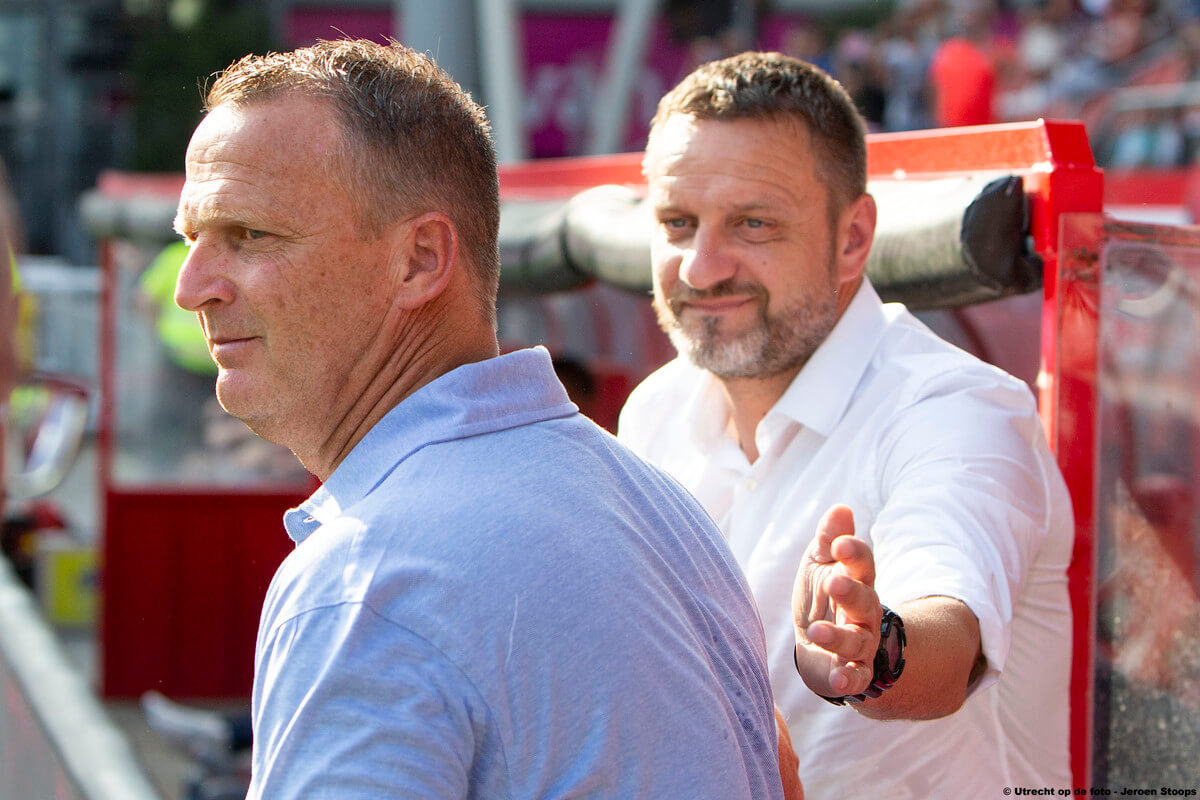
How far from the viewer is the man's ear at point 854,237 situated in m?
1.97

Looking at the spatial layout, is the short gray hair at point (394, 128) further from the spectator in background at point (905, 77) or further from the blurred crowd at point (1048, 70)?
the spectator in background at point (905, 77)

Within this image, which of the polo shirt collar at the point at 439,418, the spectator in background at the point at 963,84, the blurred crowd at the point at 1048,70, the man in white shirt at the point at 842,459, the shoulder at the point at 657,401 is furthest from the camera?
the blurred crowd at the point at 1048,70

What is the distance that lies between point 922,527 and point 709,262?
559mm

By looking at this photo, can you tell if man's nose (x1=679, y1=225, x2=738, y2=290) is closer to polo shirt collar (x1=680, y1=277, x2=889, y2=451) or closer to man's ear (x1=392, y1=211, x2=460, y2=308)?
polo shirt collar (x1=680, y1=277, x2=889, y2=451)

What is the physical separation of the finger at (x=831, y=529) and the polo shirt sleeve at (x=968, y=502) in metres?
0.25

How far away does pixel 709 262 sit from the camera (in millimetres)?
1921

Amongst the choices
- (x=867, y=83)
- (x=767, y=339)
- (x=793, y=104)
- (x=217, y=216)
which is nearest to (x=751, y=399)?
(x=767, y=339)

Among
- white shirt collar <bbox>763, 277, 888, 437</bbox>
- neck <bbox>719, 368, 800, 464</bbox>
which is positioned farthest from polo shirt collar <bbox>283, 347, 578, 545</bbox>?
neck <bbox>719, 368, 800, 464</bbox>

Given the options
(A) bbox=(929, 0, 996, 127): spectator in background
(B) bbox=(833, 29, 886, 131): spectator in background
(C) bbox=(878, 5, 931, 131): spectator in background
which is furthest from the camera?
(B) bbox=(833, 29, 886, 131): spectator in background

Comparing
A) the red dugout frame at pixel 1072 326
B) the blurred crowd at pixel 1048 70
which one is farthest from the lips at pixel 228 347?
the blurred crowd at pixel 1048 70

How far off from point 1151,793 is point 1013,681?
0.37 metres

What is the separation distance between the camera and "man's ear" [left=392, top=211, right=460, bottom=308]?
1200 mm

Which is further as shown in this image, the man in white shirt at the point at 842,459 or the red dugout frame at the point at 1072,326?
the red dugout frame at the point at 1072,326

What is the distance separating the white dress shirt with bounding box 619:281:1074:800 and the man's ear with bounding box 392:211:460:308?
2.10 ft
